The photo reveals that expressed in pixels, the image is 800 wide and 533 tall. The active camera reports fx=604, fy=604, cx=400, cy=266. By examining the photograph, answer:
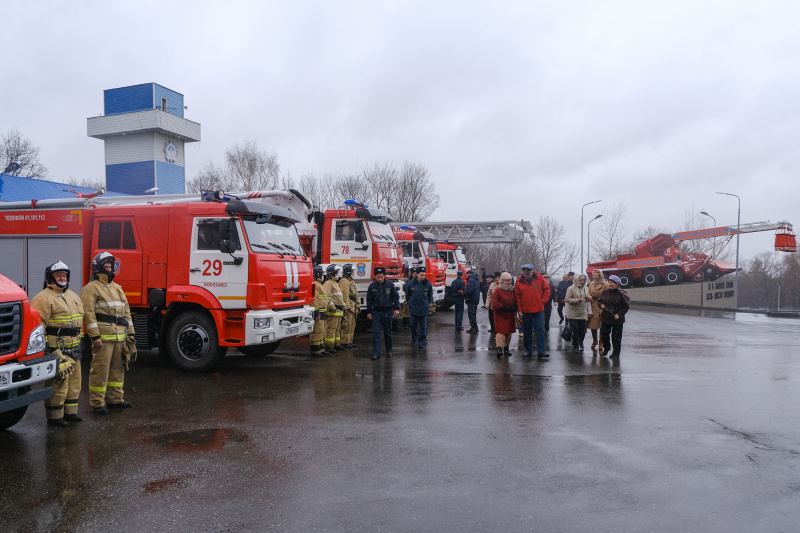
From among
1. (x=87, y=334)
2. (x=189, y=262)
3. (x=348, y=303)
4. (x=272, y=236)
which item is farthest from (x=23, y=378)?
(x=348, y=303)

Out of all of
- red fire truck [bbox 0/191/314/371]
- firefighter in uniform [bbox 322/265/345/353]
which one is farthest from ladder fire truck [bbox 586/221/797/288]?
red fire truck [bbox 0/191/314/371]

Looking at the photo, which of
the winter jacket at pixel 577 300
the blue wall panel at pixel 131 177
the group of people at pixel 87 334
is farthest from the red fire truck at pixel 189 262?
the blue wall panel at pixel 131 177

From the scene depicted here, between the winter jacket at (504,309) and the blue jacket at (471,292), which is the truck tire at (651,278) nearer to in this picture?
the blue jacket at (471,292)

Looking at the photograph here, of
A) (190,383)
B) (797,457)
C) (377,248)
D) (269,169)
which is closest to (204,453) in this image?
(190,383)

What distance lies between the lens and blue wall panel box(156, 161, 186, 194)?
45.8 meters

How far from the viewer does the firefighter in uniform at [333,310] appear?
11961 mm

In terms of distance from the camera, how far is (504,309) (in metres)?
11.3

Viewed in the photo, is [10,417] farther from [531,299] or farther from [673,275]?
[673,275]

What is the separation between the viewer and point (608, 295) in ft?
37.3

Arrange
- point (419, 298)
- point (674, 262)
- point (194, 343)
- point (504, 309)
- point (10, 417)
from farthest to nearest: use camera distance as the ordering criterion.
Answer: point (674, 262), point (419, 298), point (504, 309), point (194, 343), point (10, 417)

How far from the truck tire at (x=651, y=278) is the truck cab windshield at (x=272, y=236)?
27823 mm

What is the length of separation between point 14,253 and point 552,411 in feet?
31.8

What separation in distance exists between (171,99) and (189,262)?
1675 inches

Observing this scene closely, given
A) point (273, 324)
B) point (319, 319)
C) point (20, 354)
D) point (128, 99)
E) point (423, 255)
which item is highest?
point (128, 99)
